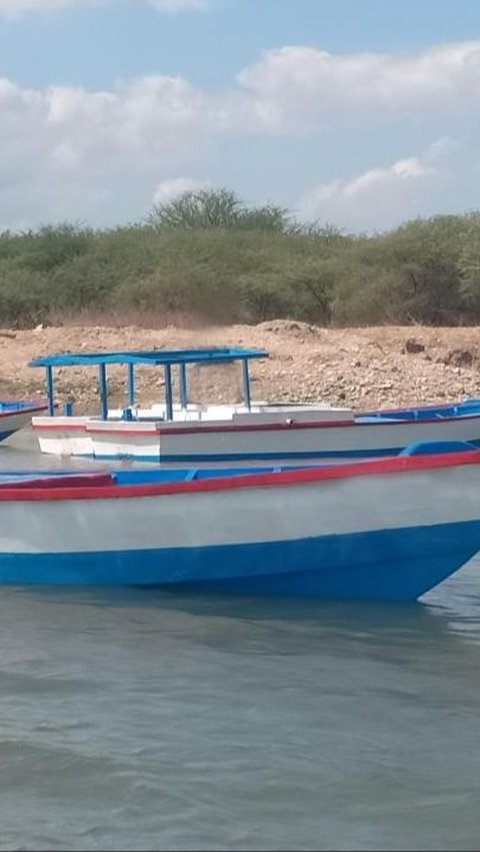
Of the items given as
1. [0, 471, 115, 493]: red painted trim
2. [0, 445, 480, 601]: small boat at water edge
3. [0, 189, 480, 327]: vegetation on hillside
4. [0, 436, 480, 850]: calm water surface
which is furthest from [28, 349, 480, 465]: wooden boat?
[0, 189, 480, 327]: vegetation on hillside

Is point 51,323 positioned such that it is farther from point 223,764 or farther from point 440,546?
point 223,764

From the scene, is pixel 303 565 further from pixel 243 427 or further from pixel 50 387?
pixel 50 387

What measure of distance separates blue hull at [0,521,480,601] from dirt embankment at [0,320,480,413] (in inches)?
689

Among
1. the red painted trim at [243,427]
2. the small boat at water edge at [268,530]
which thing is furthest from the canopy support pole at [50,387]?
the small boat at water edge at [268,530]

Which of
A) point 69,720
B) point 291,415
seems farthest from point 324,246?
point 69,720

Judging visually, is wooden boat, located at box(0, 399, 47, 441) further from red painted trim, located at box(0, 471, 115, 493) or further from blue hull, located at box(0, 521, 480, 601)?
blue hull, located at box(0, 521, 480, 601)

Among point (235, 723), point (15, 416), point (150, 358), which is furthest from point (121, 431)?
point (235, 723)

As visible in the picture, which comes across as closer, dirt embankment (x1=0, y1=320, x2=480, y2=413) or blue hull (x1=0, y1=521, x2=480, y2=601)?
blue hull (x1=0, y1=521, x2=480, y2=601)

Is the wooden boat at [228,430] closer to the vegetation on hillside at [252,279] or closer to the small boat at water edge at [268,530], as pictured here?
the small boat at water edge at [268,530]

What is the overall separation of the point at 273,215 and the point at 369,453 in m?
35.6

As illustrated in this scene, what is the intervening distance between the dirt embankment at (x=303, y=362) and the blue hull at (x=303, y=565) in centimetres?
1751

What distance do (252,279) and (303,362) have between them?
37.1ft

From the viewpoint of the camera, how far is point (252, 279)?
134 ft

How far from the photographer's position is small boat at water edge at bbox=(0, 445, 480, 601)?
31.4 ft
